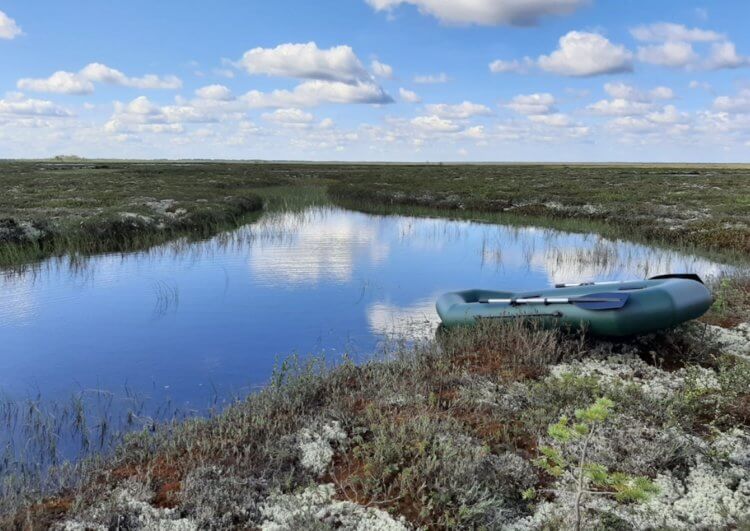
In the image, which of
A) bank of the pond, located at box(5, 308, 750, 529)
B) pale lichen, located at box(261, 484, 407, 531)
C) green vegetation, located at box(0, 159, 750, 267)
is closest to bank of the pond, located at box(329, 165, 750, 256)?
green vegetation, located at box(0, 159, 750, 267)

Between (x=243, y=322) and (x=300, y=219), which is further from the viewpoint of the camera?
(x=300, y=219)

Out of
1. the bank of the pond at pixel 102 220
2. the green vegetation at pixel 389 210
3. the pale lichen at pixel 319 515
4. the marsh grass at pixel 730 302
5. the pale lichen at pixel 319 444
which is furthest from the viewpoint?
the green vegetation at pixel 389 210

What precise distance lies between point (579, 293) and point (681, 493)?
5.02 metres

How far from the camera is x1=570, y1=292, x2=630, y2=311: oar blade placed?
8651 mm

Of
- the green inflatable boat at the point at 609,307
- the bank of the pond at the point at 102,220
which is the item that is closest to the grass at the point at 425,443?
the green inflatable boat at the point at 609,307

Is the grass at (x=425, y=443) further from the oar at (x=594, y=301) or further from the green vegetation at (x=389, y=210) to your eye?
the green vegetation at (x=389, y=210)

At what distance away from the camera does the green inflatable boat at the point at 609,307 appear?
8.66 meters

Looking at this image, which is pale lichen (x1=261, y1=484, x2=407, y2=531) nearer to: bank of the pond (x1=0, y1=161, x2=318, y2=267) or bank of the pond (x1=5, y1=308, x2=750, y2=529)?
bank of the pond (x1=5, y1=308, x2=750, y2=529)

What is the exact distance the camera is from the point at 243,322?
1253 cm

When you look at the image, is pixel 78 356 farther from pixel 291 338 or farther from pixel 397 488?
pixel 397 488

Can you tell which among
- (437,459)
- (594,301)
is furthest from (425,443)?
(594,301)

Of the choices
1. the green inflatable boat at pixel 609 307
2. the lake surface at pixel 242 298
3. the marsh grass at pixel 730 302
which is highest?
the green inflatable boat at pixel 609 307

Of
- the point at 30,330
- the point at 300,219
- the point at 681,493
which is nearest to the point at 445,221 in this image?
the point at 300,219

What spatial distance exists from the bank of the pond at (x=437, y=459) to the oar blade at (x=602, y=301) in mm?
1028
